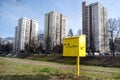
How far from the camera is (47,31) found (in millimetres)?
95625

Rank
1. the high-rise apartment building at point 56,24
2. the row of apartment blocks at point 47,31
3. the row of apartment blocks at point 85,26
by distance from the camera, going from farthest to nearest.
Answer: the high-rise apartment building at point 56,24, the row of apartment blocks at point 47,31, the row of apartment blocks at point 85,26

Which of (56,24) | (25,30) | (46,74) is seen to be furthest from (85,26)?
(46,74)

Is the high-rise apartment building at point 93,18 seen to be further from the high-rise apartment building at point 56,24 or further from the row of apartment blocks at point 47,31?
the high-rise apartment building at point 56,24

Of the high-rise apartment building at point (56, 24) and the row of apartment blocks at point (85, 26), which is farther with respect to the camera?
the high-rise apartment building at point (56, 24)

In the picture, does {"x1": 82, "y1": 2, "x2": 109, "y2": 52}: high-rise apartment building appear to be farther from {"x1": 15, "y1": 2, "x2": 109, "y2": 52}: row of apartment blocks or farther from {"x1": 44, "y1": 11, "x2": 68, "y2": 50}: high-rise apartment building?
{"x1": 44, "y1": 11, "x2": 68, "y2": 50}: high-rise apartment building

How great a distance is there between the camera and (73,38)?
394 inches

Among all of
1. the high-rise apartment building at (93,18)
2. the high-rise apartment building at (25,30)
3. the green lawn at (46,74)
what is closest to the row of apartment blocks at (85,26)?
the high-rise apartment building at (93,18)

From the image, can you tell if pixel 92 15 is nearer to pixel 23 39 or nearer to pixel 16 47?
pixel 23 39

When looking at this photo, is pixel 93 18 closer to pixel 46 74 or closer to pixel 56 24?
pixel 56 24

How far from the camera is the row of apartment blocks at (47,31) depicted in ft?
271

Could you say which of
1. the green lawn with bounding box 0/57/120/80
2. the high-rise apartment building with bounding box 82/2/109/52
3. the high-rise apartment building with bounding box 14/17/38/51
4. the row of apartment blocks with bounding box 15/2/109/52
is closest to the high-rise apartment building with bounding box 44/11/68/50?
the row of apartment blocks with bounding box 15/2/109/52

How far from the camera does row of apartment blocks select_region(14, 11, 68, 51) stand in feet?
271

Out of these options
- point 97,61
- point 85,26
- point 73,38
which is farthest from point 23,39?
point 73,38

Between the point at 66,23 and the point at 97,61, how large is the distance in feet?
213
